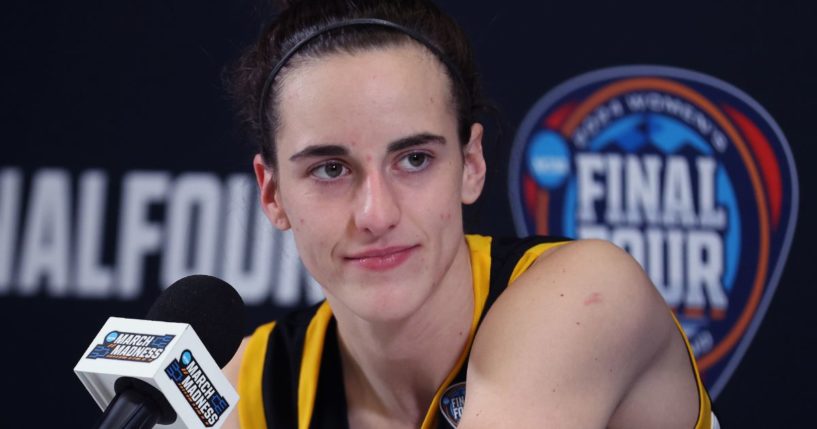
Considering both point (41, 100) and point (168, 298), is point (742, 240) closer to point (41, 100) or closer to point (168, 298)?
point (168, 298)

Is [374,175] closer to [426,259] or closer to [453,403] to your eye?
[426,259]

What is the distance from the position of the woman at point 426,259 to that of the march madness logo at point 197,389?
0.33 m

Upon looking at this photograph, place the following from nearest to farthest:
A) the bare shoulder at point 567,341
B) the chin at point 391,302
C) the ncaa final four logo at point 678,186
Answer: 1. the bare shoulder at point 567,341
2. the chin at point 391,302
3. the ncaa final four logo at point 678,186

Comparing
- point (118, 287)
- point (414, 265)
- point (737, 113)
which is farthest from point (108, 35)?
point (737, 113)

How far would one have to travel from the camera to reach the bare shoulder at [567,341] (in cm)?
105

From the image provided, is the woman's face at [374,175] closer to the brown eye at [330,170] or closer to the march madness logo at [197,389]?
the brown eye at [330,170]

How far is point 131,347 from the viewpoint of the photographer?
80 cm

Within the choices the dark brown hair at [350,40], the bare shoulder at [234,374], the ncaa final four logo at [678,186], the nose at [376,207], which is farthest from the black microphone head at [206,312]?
the ncaa final four logo at [678,186]

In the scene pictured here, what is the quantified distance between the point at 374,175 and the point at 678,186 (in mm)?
949

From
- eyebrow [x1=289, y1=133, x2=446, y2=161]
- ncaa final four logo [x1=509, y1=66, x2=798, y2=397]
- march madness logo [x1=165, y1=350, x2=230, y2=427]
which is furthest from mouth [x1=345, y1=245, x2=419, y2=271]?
ncaa final four logo [x1=509, y1=66, x2=798, y2=397]

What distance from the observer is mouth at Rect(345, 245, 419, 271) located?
1.13m

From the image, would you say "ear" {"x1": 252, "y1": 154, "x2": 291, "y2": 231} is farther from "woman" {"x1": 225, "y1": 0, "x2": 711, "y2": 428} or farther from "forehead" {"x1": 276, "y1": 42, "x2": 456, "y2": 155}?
"forehead" {"x1": 276, "y1": 42, "x2": 456, "y2": 155}

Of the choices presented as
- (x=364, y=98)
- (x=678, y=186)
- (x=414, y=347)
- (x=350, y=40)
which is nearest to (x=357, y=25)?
(x=350, y=40)

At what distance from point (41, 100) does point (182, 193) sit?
349mm
